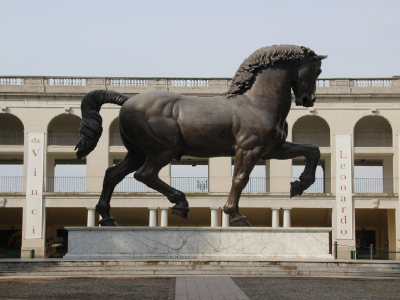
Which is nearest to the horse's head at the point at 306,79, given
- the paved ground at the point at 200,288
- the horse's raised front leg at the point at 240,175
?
the horse's raised front leg at the point at 240,175

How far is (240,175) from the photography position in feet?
49.0

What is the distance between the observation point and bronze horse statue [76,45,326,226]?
14.9 metres

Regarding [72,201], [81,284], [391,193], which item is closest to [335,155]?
[391,193]

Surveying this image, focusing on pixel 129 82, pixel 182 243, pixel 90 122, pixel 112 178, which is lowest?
pixel 182 243

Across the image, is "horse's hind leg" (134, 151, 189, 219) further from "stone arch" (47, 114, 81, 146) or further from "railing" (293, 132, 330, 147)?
"railing" (293, 132, 330, 147)

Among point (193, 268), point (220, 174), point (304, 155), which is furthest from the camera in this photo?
point (220, 174)

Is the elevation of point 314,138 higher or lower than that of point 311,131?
lower

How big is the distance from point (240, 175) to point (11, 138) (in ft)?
126

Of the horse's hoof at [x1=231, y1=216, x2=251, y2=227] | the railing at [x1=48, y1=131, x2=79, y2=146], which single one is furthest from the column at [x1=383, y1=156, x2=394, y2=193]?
the horse's hoof at [x1=231, y1=216, x2=251, y2=227]

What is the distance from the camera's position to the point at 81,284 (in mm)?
12516

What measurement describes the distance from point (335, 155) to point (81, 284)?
1465 inches

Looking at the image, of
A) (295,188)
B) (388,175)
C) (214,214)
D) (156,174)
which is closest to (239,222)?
(295,188)

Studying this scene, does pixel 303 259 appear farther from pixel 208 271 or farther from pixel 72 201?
pixel 72 201

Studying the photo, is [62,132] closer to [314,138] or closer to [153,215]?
[153,215]
